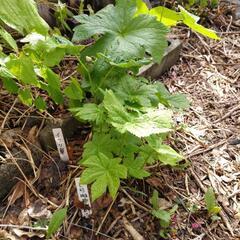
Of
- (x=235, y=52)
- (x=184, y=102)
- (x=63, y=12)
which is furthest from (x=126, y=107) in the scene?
(x=235, y=52)

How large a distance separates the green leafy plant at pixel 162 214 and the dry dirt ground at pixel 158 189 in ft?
0.07

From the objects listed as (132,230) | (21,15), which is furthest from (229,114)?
(21,15)

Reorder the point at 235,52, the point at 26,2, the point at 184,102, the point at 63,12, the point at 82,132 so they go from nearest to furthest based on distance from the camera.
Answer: the point at 26,2 → the point at 184,102 → the point at 82,132 → the point at 63,12 → the point at 235,52

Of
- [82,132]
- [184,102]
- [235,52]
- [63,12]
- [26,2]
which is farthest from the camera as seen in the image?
[235,52]

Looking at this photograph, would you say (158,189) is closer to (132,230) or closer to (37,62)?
(132,230)

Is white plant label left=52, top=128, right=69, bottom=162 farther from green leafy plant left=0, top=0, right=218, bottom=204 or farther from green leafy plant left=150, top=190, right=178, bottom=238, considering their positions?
green leafy plant left=150, top=190, right=178, bottom=238

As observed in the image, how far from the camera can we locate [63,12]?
1578 millimetres

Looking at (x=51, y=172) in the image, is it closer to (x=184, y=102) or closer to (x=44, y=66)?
(x=44, y=66)

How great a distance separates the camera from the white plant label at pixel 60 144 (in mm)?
1245

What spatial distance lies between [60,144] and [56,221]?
291 millimetres

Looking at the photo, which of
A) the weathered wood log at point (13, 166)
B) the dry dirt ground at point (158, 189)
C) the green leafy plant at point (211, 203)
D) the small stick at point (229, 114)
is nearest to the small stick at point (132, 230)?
the dry dirt ground at point (158, 189)

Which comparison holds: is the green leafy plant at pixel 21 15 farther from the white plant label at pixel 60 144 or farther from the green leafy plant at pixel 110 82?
the white plant label at pixel 60 144

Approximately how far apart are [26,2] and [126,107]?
453 millimetres

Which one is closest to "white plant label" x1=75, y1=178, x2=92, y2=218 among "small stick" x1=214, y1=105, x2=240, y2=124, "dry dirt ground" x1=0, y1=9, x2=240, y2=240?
"dry dirt ground" x1=0, y1=9, x2=240, y2=240
